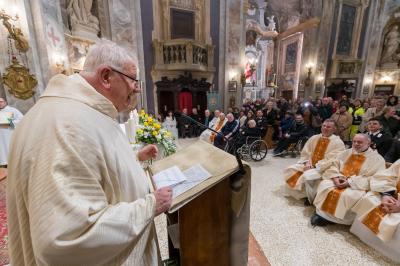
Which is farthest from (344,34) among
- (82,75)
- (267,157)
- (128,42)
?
(82,75)

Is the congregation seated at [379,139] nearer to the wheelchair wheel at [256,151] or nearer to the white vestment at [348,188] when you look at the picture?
the white vestment at [348,188]

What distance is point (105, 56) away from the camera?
854mm

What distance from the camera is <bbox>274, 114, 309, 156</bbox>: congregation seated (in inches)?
215

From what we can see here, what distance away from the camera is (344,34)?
1188 cm

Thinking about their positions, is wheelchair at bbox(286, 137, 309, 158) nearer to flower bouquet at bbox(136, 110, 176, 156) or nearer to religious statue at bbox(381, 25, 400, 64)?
flower bouquet at bbox(136, 110, 176, 156)

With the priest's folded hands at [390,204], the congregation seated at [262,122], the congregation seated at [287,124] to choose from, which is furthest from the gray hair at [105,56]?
the congregation seated at [287,124]

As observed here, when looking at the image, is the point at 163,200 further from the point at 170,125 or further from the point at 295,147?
the point at 170,125

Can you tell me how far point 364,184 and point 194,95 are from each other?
8.33 metres

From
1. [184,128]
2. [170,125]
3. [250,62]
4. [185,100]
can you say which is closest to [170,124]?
[170,125]

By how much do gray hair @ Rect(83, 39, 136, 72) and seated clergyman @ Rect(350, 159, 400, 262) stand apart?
2.86 metres

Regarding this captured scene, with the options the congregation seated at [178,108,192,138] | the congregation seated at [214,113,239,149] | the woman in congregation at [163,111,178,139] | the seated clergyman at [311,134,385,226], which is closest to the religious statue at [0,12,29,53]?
the woman in congregation at [163,111,178,139]

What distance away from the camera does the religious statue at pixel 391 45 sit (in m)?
12.8

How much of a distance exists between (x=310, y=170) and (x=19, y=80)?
7.01m

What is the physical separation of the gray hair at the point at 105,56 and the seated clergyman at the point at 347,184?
2.88m
